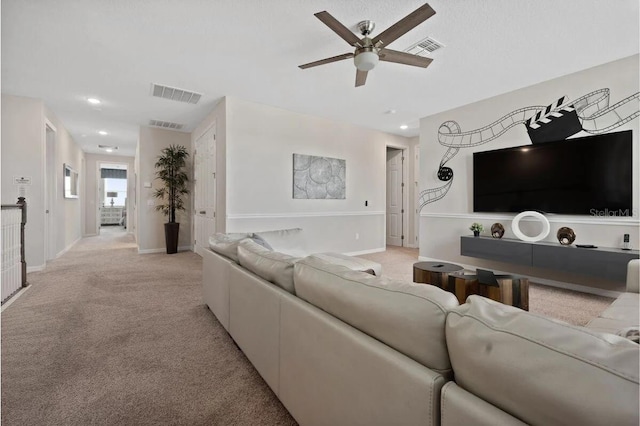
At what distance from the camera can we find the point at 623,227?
10.4 feet

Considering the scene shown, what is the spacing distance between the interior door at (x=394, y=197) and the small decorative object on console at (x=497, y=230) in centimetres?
299

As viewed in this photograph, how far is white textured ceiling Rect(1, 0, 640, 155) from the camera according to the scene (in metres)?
2.39

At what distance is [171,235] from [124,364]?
435cm

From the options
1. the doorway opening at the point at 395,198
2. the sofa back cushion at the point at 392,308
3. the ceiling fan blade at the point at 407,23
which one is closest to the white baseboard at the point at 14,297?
the sofa back cushion at the point at 392,308

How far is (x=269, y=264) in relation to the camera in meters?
1.58

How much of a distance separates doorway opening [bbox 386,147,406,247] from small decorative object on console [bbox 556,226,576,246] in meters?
3.63

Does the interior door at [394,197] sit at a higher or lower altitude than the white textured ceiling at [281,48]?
lower

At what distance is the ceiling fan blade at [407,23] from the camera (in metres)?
2.00

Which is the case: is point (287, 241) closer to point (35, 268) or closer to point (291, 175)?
point (291, 175)

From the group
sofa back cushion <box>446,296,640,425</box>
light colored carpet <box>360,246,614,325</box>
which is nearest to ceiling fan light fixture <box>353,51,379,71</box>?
sofa back cushion <box>446,296,640,425</box>

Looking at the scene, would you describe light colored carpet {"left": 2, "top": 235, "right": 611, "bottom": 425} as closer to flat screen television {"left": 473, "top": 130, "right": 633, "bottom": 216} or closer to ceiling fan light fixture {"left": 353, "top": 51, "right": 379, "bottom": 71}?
flat screen television {"left": 473, "top": 130, "right": 633, "bottom": 216}

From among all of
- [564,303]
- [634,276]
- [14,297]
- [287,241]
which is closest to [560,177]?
[564,303]

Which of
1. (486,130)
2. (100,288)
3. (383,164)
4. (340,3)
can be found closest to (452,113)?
(486,130)

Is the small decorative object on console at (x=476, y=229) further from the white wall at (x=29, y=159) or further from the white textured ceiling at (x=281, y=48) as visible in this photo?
the white wall at (x=29, y=159)
